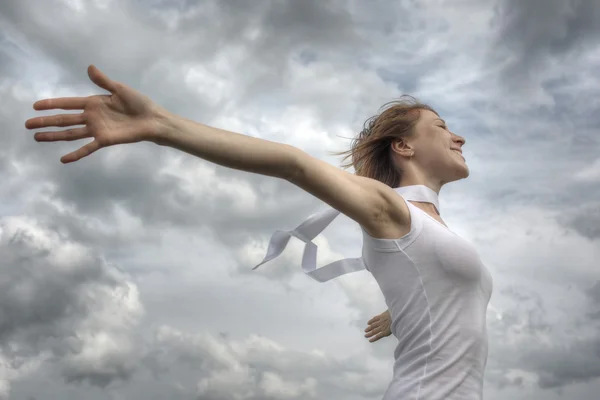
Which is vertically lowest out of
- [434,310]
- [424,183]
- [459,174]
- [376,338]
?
[434,310]

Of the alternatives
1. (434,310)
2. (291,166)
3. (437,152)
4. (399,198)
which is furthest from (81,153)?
(437,152)

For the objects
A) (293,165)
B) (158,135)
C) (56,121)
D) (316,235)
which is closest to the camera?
(158,135)

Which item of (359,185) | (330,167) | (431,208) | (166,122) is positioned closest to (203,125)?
(166,122)

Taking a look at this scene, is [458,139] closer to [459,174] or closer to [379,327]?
[459,174]

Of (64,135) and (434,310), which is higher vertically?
(64,135)

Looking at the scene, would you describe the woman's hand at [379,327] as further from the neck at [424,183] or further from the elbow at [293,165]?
the elbow at [293,165]

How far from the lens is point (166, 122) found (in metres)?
3.31

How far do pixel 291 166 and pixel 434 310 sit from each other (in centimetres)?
146

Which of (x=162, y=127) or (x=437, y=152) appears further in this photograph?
(x=437, y=152)

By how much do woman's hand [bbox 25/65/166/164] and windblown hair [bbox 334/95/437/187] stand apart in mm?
2570

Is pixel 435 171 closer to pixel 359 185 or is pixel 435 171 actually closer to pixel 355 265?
pixel 355 265

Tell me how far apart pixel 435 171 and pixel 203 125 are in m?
2.42

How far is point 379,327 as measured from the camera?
19.6 feet

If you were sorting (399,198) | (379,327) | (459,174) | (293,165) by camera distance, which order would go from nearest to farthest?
(293,165) → (399,198) → (459,174) → (379,327)
